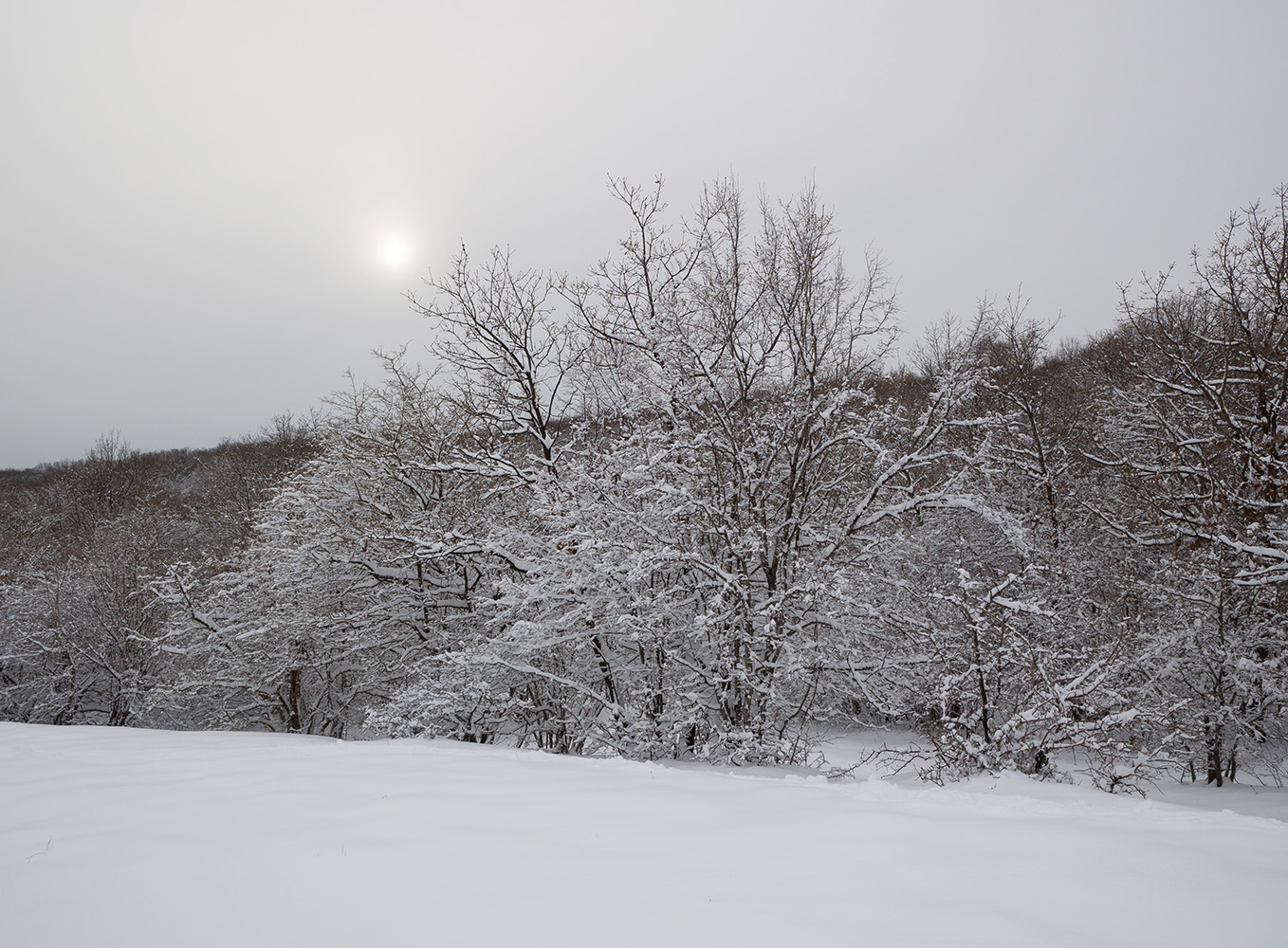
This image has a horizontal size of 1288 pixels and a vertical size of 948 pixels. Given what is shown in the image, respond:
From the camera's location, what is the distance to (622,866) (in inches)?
111

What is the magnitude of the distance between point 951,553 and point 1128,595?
17.5ft

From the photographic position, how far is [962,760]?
5.43 meters

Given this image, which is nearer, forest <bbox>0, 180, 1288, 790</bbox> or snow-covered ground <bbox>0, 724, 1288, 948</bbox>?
snow-covered ground <bbox>0, 724, 1288, 948</bbox>

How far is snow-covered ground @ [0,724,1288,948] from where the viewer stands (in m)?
2.34

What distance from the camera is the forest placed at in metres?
7.64

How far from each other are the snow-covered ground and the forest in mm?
2513

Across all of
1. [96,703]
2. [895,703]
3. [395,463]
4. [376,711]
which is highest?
[395,463]

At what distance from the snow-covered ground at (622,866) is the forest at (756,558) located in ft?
8.25

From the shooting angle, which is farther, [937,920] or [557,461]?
[557,461]

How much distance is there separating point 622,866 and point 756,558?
20.6 feet

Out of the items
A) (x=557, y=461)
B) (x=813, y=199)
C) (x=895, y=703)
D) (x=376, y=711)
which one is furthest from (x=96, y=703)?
(x=813, y=199)

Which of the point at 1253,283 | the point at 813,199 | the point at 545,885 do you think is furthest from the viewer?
the point at 1253,283

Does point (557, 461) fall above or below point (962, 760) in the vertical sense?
above

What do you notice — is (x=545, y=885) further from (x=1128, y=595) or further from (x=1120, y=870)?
(x=1128, y=595)
